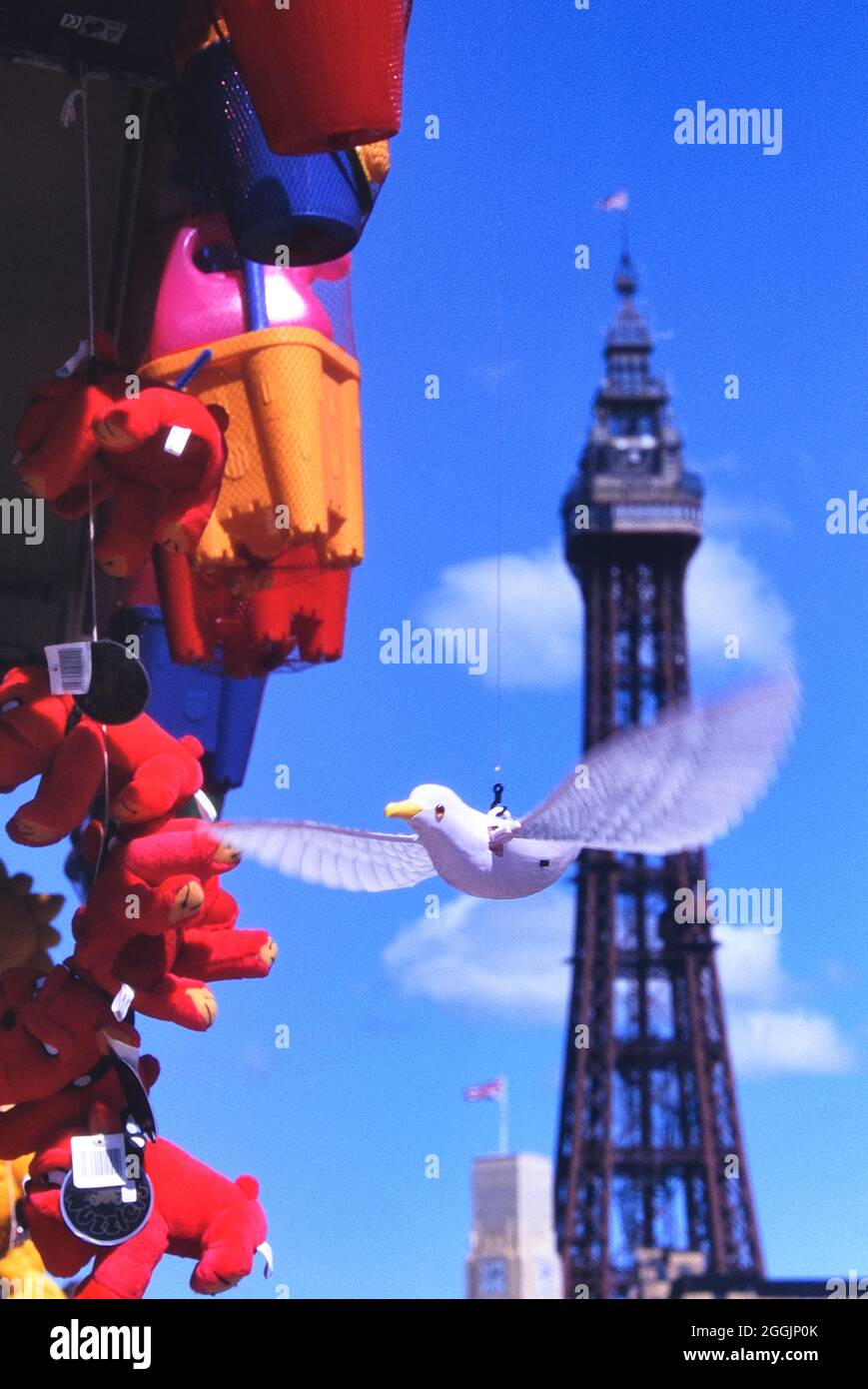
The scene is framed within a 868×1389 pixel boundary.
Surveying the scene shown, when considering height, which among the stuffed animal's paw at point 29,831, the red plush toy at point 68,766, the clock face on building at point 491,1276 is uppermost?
the clock face on building at point 491,1276

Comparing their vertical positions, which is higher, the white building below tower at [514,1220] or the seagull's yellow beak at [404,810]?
the white building below tower at [514,1220]

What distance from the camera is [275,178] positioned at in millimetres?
4738

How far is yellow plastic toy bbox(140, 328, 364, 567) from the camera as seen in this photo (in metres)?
5.04

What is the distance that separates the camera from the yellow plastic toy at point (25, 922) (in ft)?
18.8

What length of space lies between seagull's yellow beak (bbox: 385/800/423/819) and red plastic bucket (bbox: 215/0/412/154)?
3.93 ft

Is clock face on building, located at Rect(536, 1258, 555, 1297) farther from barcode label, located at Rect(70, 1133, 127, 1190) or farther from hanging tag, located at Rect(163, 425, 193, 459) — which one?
hanging tag, located at Rect(163, 425, 193, 459)

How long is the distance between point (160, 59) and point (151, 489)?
0.82m

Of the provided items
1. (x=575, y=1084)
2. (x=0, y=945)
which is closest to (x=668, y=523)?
(x=575, y=1084)

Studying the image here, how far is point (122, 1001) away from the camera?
4.70m

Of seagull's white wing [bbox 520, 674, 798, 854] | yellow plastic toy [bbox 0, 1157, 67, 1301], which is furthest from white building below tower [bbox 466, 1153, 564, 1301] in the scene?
seagull's white wing [bbox 520, 674, 798, 854]

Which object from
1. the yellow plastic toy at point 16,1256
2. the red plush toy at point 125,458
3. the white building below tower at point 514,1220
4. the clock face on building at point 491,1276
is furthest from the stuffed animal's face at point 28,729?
the white building below tower at point 514,1220

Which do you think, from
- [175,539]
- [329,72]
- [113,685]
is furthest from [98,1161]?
[329,72]

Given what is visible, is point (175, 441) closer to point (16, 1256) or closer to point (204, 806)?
point (204, 806)

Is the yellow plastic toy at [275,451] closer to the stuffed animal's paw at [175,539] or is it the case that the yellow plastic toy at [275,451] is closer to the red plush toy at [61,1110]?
the stuffed animal's paw at [175,539]
